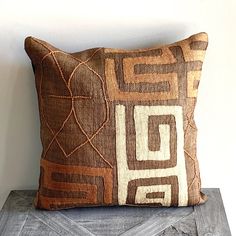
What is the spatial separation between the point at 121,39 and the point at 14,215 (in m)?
0.52

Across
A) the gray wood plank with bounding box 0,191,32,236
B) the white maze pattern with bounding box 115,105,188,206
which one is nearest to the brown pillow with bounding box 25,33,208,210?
the white maze pattern with bounding box 115,105,188,206

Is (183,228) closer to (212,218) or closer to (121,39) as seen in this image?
(212,218)

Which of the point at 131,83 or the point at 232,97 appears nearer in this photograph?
the point at 131,83

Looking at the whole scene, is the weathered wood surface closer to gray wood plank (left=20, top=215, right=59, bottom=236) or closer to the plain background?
gray wood plank (left=20, top=215, right=59, bottom=236)

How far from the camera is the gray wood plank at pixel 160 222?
3.52 ft

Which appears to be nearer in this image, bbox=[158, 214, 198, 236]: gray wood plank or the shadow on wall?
bbox=[158, 214, 198, 236]: gray wood plank

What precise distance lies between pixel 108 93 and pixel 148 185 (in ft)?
0.78

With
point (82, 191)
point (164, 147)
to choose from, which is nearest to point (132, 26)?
point (164, 147)

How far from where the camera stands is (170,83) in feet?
3.53

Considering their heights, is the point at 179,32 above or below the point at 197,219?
above

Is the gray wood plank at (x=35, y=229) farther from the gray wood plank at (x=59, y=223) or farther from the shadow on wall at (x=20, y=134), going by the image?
the shadow on wall at (x=20, y=134)

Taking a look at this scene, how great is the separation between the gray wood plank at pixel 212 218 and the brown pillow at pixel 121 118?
0.07 metres

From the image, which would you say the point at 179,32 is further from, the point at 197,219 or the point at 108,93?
the point at 197,219

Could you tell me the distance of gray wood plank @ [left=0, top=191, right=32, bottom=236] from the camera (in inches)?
→ 43.4
